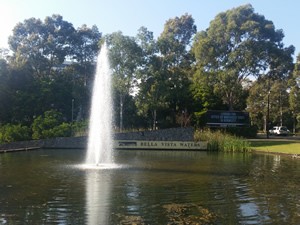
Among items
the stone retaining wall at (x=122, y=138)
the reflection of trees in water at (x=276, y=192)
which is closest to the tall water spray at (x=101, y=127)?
the reflection of trees in water at (x=276, y=192)

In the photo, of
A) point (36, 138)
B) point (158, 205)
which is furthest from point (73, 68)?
point (158, 205)

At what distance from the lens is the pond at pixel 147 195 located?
973 centimetres

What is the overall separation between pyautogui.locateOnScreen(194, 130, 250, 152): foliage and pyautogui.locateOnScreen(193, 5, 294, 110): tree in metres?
13.2

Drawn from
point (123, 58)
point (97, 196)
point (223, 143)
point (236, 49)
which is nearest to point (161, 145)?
point (223, 143)

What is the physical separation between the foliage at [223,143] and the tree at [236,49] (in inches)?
519

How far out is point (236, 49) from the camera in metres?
48.9

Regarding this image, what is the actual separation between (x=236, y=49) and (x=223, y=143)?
17.7m

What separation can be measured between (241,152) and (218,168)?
1321 cm

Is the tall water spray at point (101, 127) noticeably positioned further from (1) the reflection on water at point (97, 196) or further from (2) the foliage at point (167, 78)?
(2) the foliage at point (167, 78)

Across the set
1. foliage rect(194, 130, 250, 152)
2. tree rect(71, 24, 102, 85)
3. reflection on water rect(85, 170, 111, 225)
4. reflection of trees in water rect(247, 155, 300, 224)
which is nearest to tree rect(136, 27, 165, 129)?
foliage rect(194, 130, 250, 152)

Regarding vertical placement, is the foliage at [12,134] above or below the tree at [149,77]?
below

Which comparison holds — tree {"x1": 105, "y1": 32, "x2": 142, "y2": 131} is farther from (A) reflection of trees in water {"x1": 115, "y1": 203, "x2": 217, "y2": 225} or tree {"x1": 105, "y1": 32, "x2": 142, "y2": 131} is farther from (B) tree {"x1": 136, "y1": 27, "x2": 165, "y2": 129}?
(A) reflection of trees in water {"x1": 115, "y1": 203, "x2": 217, "y2": 225}

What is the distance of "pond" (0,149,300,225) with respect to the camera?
9.73 meters

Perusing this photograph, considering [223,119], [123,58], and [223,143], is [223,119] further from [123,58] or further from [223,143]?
[123,58]
